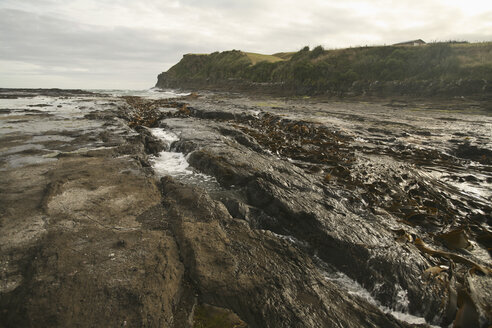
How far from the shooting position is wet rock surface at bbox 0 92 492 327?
264cm

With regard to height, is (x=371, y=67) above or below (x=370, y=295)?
above

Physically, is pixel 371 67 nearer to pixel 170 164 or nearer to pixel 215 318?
pixel 170 164

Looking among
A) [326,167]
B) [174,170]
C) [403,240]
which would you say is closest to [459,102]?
[326,167]

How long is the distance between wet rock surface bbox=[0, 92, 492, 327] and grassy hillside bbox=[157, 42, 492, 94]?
2526cm

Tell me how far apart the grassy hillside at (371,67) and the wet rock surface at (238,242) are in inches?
994

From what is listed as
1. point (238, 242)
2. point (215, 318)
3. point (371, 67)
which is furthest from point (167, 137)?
point (371, 67)

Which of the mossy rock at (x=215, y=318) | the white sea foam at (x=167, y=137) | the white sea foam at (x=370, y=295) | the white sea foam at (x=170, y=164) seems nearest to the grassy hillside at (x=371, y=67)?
the white sea foam at (x=167, y=137)

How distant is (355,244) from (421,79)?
1253 inches

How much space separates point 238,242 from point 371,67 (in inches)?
1438

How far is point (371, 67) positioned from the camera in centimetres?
3256

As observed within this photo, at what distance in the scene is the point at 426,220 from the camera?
5.10m

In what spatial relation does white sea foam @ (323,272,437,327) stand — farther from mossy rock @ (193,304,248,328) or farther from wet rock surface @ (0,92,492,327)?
mossy rock @ (193,304,248,328)

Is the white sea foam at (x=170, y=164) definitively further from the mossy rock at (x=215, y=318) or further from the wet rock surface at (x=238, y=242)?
the mossy rock at (x=215, y=318)

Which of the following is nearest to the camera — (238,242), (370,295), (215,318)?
(215,318)
